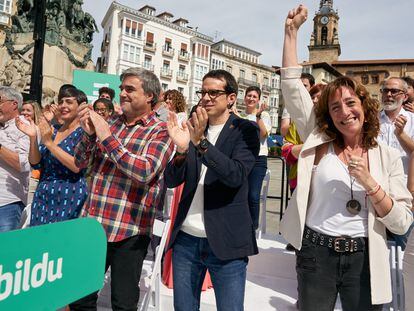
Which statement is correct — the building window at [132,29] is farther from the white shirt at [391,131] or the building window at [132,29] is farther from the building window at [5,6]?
the white shirt at [391,131]

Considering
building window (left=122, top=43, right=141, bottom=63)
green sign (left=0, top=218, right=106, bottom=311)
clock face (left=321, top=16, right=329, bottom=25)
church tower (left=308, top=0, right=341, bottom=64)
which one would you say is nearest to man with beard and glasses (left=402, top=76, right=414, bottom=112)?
green sign (left=0, top=218, right=106, bottom=311)

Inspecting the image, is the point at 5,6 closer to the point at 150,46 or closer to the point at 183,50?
the point at 150,46

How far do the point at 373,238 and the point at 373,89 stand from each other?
68563 millimetres

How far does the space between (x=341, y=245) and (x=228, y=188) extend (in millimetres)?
702

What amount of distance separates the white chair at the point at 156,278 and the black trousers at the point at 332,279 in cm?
132

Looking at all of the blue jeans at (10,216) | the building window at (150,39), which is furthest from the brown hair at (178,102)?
the building window at (150,39)

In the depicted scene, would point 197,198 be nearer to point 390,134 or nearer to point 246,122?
point 246,122

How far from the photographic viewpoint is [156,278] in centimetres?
297

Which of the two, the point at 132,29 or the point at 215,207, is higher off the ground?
the point at 132,29

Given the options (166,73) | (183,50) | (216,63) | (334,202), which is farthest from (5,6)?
(334,202)

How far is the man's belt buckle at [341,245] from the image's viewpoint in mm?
1815

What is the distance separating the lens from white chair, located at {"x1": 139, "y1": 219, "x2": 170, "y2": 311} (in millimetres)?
2854

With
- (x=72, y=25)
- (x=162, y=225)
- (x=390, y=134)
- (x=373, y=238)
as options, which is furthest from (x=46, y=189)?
Answer: (x=72, y=25)

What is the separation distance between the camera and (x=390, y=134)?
11.5ft
